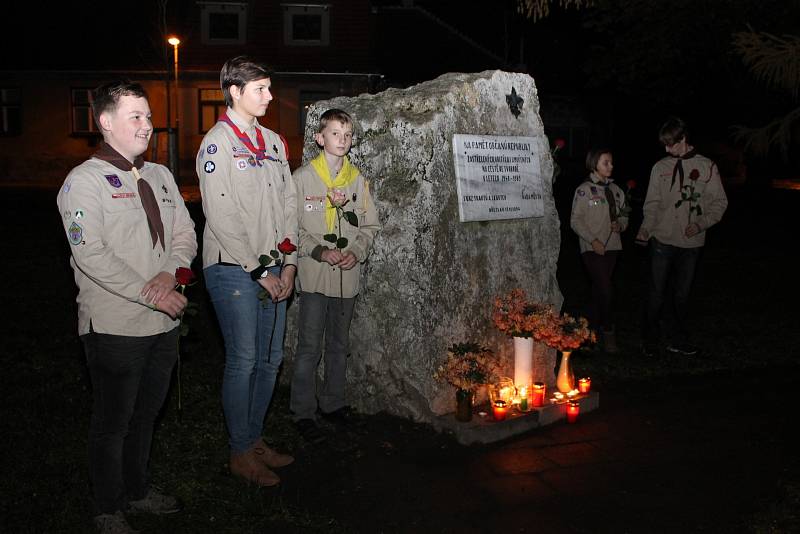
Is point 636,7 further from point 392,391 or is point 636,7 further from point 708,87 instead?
point 392,391

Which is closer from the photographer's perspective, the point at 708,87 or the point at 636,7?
the point at 636,7

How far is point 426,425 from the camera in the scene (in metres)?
5.54

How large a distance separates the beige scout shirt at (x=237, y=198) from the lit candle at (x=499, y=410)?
2.00m

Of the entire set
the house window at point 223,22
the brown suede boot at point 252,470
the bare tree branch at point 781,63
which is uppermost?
the house window at point 223,22

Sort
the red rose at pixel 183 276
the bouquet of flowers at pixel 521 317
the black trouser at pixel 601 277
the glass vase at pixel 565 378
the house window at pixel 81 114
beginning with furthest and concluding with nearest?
the house window at pixel 81 114 → the black trouser at pixel 601 277 → the glass vase at pixel 565 378 → the bouquet of flowers at pixel 521 317 → the red rose at pixel 183 276

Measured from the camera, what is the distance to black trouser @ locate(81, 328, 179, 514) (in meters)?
Answer: 3.77

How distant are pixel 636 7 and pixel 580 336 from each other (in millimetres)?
11183

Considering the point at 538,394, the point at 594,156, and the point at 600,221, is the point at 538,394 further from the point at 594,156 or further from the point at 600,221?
the point at 594,156

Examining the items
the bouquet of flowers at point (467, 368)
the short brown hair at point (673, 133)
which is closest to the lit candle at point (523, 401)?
the bouquet of flowers at point (467, 368)

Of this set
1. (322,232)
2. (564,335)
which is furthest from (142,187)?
(564,335)

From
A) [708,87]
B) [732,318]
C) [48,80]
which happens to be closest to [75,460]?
[732,318]

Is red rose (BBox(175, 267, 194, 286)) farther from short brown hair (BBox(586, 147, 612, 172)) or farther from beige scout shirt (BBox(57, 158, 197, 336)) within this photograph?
short brown hair (BBox(586, 147, 612, 172))

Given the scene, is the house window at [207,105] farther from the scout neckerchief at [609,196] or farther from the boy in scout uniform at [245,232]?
the boy in scout uniform at [245,232]

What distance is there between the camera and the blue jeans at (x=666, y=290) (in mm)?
7539
